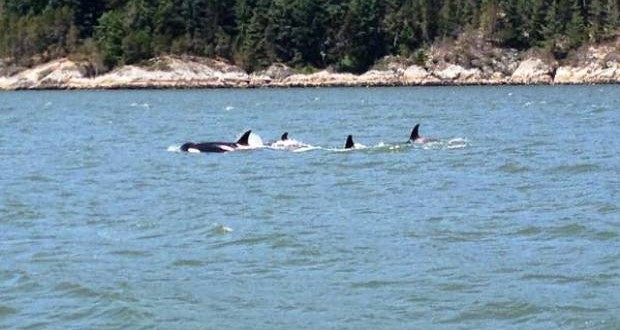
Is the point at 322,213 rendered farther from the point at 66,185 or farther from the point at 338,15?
the point at 338,15

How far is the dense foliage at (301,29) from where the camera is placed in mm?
132500

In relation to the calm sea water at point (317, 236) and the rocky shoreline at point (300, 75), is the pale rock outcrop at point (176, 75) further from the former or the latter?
the calm sea water at point (317, 236)

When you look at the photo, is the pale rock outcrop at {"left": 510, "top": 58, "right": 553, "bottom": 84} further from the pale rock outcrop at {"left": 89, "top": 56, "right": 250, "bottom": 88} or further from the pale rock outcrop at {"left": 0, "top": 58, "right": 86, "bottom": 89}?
the pale rock outcrop at {"left": 0, "top": 58, "right": 86, "bottom": 89}

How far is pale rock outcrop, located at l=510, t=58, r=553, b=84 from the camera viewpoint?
414ft

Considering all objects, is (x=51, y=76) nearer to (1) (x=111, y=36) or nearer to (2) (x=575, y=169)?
(1) (x=111, y=36)

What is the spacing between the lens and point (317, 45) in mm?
138875

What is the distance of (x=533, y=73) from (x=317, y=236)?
107331 mm

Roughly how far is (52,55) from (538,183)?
397 ft

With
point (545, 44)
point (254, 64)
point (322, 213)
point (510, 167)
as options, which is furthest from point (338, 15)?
point (322, 213)

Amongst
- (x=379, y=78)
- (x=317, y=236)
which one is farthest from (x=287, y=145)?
(x=379, y=78)

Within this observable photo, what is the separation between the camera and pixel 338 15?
141 meters

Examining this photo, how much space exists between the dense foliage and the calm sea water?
88217 mm

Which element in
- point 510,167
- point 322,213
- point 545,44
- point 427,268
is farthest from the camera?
point 545,44

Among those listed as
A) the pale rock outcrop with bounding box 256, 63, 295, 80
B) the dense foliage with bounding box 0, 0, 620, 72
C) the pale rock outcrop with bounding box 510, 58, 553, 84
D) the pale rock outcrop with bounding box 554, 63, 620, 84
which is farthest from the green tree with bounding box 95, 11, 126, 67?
the pale rock outcrop with bounding box 554, 63, 620, 84
